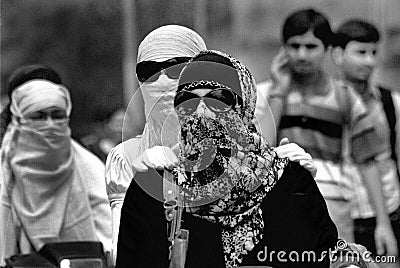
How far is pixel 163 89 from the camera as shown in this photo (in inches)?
119

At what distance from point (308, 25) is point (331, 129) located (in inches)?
15.9

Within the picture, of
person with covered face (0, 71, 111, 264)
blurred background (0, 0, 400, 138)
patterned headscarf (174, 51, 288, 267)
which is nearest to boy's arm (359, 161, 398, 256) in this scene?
blurred background (0, 0, 400, 138)

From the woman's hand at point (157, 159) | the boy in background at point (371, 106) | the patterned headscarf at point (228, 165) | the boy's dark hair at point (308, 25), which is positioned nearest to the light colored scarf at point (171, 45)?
the woman's hand at point (157, 159)

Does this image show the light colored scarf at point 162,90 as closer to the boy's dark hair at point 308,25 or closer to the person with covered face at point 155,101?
the person with covered face at point 155,101

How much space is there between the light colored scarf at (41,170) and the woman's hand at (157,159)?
3.42 ft

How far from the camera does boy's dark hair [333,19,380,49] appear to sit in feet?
12.8

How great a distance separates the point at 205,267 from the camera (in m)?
2.61

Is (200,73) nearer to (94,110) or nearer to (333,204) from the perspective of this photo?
(333,204)

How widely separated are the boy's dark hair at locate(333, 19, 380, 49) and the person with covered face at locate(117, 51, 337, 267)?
135 centimetres

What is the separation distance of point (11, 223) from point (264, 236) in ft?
5.30

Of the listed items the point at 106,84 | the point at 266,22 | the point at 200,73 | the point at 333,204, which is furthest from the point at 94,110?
the point at 200,73

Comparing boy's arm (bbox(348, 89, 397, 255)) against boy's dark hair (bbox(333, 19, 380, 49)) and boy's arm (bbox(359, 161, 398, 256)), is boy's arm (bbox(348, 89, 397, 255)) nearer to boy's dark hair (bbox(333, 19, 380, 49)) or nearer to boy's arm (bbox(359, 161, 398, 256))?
boy's arm (bbox(359, 161, 398, 256))

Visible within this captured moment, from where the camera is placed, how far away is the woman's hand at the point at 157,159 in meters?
2.72

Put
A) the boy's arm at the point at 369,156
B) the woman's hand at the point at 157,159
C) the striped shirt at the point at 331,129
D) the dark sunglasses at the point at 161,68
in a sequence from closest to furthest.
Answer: the woman's hand at the point at 157,159 → the dark sunglasses at the point at 161,68 → the striped shirt at the point at 331,129 → the boy's arm at the point at 369,156
